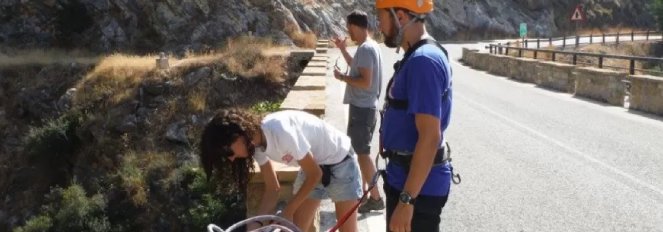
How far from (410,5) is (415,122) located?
1.74 feet

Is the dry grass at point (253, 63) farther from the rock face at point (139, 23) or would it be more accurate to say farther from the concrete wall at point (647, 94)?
the rock face at point (139, 23)

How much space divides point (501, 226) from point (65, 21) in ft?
96.7

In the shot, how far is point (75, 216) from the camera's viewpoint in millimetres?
14258

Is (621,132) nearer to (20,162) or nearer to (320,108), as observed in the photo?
(320,108)

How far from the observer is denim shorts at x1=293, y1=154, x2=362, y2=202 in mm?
3588

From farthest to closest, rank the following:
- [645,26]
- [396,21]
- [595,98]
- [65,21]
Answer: [645,26]
[65,21]
[595,98]
[396,21]

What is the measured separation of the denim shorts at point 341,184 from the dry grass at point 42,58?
2217 cm

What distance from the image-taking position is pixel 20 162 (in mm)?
19250

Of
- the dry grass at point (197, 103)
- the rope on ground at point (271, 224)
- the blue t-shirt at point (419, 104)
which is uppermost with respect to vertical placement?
the blue t-shirt at point (419, 104)

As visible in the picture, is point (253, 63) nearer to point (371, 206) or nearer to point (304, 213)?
point (371, 206)

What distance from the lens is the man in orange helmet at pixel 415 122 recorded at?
262 cm

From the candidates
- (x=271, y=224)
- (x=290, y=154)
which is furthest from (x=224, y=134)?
(x=271, y=224)

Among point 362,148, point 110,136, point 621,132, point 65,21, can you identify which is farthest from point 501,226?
point 65,21

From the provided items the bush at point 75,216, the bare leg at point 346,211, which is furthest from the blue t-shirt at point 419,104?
the bush at point 75,216
